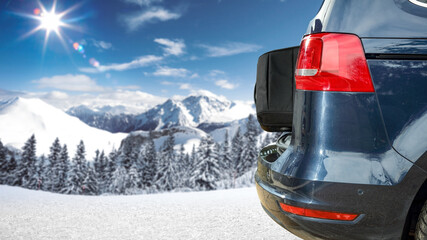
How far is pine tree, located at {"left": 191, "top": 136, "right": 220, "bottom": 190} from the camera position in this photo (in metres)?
31.0

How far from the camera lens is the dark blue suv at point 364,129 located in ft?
4.21

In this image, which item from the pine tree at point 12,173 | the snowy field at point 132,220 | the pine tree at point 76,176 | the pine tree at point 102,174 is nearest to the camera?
the snowy field at point 132,220

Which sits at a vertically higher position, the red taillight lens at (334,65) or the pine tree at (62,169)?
the red taillight lens at (334,65)

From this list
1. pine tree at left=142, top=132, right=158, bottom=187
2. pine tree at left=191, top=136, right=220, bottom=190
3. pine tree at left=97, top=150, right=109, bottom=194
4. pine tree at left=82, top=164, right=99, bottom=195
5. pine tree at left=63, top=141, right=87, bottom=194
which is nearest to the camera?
pine tree at left=191, top=136, right=220, bottom=190

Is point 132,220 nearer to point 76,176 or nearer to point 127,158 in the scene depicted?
point 127,158

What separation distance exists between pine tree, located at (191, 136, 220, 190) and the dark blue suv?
3020cm

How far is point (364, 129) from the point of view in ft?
4.35

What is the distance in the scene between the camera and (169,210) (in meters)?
4.15

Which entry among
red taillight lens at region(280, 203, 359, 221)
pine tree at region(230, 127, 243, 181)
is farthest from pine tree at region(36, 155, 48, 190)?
red taillight lens at region(280, 203, 359, 221)

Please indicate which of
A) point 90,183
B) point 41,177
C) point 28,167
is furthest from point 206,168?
point 28,167

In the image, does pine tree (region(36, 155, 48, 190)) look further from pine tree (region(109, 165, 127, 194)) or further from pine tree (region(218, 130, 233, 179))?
pine tree (region(218, 130, 233, 179))

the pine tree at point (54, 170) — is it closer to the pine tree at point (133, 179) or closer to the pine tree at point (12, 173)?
the pine tree at point (12, 173)

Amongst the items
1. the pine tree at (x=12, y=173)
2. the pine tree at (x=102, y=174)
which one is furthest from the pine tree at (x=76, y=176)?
the pine tree at (x=12, y=173)

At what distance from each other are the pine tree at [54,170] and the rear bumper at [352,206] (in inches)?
2264
